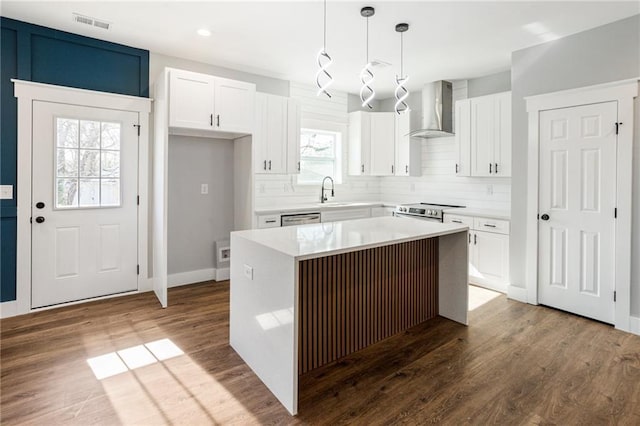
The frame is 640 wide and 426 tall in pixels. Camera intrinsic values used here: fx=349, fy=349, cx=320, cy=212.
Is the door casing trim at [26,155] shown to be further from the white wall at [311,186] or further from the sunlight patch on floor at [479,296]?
the sunlight patch on floor at [479,296]

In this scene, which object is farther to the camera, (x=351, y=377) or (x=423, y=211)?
(x=423, y=211)

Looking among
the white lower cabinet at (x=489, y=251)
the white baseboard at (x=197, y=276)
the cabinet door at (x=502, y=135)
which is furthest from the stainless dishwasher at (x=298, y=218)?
the cabinet door at (x=502, y=135)

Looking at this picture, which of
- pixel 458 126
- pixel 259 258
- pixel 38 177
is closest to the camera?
pixel 259 258

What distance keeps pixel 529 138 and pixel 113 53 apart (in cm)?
456

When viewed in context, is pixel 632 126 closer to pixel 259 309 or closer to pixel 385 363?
pixel 385 363

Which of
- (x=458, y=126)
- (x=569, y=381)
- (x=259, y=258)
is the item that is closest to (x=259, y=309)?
(x=259, y=258)

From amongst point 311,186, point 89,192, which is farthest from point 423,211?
point 89,192

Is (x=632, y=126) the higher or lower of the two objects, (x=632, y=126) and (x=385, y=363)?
the higher

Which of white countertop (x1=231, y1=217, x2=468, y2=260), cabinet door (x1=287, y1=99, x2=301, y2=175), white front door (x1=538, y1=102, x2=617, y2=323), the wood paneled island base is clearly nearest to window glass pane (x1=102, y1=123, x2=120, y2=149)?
cabinet door (x1=287, y1=99, x2=301, y2=175)

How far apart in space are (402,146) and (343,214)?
1.50m

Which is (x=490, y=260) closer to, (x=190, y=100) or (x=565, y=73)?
(x=565, y=73)

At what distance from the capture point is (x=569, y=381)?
7.57 ft

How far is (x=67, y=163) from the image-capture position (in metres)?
3.55

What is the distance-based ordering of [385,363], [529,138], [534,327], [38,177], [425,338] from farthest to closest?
[529,138]
[38,177]
[534,327]
[425,338]
[385,363]
